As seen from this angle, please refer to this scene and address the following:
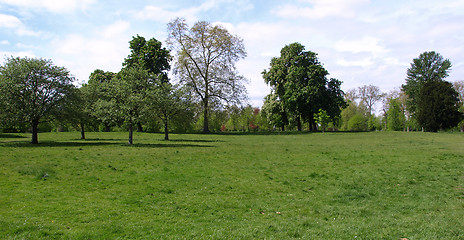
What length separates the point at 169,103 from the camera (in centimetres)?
3325

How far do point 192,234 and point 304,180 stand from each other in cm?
785

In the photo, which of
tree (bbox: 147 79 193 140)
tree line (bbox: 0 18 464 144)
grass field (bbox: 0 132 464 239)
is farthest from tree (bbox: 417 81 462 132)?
tree (bbox: 147 79 193 140)

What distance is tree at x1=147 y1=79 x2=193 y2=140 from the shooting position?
31375mm

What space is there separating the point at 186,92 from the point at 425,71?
6665 centimetres

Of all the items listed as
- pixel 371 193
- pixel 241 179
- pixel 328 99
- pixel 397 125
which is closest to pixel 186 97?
pixel 241 179

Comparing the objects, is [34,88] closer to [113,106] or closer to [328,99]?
[113,106]

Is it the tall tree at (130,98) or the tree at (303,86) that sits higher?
the tree at (303,86)

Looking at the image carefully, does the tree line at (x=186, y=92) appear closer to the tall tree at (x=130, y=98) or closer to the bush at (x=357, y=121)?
the tall tree at (x=130, y=98)

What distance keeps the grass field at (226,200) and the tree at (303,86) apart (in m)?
40.5

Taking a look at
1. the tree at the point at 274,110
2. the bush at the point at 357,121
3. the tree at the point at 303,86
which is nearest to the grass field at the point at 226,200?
the tree at the point at 303,86

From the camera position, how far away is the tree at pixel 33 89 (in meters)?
25.8

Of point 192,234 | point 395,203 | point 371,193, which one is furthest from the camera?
point 371,193

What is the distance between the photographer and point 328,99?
5869 cm

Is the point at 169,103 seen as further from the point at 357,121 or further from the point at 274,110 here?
the point at 357,121
